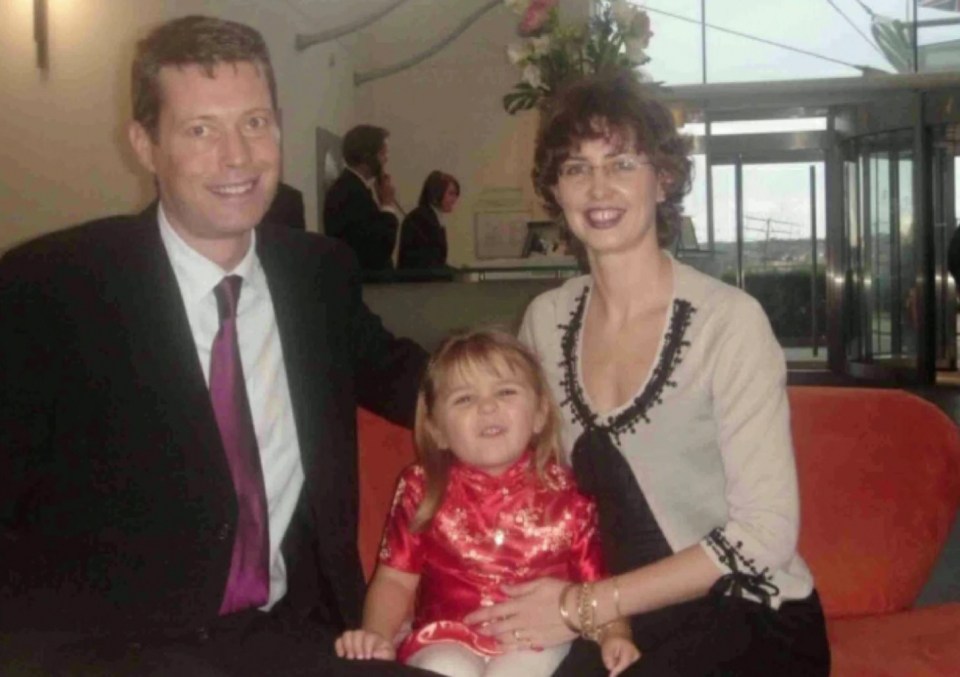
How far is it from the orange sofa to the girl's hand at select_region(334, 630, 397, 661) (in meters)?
0.80

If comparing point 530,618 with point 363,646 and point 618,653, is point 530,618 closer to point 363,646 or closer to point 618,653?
point 618,653

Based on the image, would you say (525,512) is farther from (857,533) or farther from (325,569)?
(857,533)

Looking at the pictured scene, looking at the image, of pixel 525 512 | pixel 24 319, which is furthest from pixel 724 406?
pixel 24 319

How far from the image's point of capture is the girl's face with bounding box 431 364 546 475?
70.1 inches

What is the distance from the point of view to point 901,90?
10.1 m

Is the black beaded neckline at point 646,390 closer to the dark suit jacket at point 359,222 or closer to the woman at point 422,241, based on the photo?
the woman at point 422,241

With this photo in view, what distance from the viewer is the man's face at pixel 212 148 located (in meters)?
1.67

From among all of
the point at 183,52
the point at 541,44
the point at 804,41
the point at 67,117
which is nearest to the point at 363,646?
the point at 183,52

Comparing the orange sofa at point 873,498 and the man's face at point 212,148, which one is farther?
the orange sofa at point 873,498

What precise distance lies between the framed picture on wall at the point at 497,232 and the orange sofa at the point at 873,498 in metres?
7.69

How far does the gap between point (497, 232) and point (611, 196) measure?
26.7 feet

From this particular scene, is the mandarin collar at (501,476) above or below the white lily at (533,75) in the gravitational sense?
below

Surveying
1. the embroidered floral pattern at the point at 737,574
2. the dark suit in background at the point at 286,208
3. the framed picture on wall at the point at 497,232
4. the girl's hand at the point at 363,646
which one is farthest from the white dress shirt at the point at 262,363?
the framed picture on wall at the point at 497,232

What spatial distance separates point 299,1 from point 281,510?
744 centimetres
